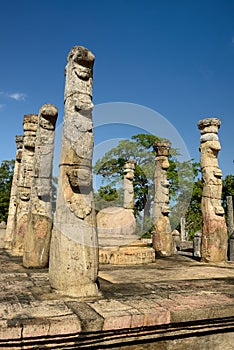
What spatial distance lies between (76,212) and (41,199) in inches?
116

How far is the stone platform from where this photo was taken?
2.47m

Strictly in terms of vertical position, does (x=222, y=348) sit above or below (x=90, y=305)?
below

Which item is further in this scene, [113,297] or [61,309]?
[113,297]

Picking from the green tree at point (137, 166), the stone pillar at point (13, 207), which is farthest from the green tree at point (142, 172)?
the stone pillar at point (13, 207)

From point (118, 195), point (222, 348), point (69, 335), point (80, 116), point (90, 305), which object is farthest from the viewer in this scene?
point (118, 195)

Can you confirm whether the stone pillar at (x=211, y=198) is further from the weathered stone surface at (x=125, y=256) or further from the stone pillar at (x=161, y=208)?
the stone pillar at (x=161, y=208)

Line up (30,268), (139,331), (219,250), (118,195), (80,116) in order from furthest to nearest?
(118,195) < (219,250) < (30,268) < (80,116) < (139,331)

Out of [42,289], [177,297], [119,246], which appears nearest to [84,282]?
[42,289]

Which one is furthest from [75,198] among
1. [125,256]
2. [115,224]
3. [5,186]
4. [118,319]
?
[5,186]

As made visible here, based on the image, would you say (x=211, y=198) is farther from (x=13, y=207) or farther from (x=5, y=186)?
(x=5, y=186)

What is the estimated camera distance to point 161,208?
10219 mm

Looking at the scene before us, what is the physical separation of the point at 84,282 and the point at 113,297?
1.30 ft

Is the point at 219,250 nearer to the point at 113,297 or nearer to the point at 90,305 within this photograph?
the point at 113,297

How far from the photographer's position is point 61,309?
2.80 meters
